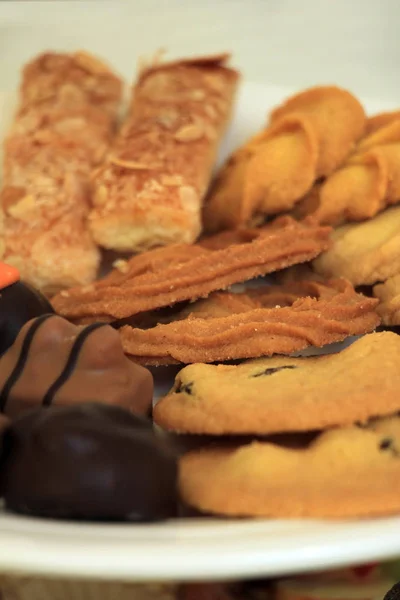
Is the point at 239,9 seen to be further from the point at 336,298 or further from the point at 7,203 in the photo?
the point at 336,298

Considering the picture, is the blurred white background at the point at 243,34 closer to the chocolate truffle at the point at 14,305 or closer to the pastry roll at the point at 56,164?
the pastry roll at the point at 56,164

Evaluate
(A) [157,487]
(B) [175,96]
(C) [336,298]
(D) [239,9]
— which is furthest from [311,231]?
(D) [239,9]

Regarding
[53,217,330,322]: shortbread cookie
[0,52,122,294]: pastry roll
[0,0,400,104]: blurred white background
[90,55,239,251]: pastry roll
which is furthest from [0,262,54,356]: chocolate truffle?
[0,0,400,104]: blurred white background

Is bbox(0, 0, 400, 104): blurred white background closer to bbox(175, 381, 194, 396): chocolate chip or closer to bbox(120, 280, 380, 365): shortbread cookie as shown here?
bbox(120, 280, 380, 365): shortbread cookie

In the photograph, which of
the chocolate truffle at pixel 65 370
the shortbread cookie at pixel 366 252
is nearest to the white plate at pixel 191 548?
the chocolate truffle at pixel 65 370

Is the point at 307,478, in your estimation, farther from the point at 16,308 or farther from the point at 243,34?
the point at 243,34

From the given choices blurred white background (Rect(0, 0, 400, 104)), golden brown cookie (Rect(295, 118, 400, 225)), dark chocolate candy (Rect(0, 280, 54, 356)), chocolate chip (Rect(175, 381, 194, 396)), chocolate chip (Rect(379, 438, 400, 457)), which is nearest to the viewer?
chocolate chip (Rect(379, 438, 400, 457))

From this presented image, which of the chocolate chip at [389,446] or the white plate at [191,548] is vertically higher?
the white plate at [191,548]
